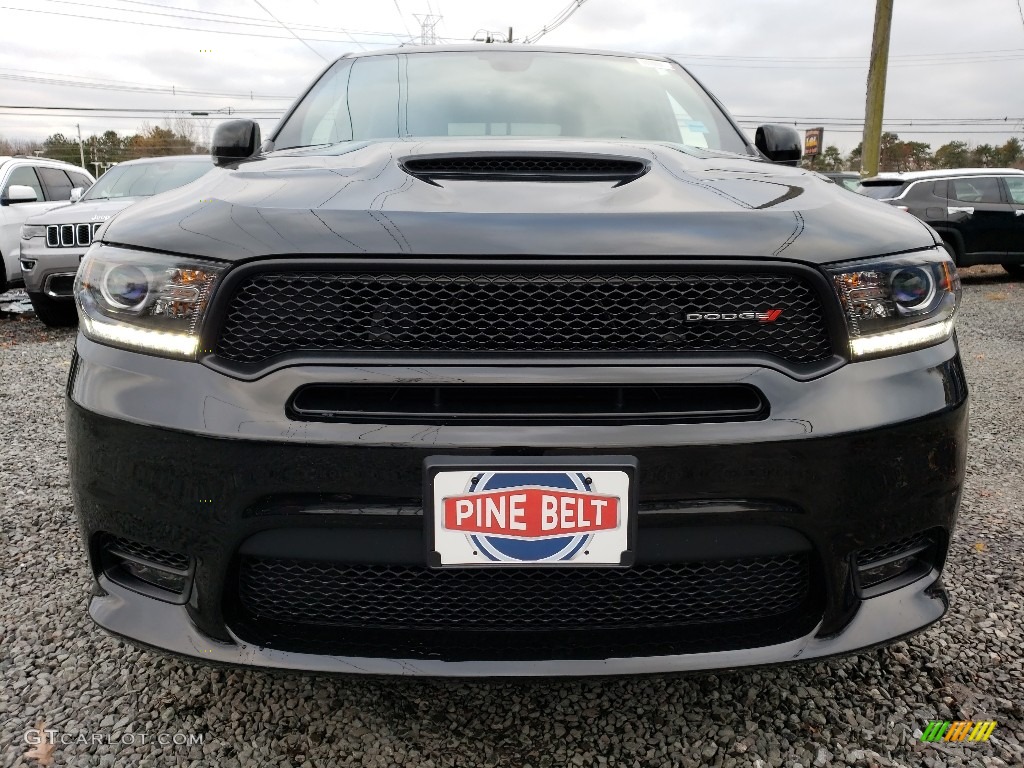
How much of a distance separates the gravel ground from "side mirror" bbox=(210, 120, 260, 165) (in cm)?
140

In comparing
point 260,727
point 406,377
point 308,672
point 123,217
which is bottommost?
point 260,727

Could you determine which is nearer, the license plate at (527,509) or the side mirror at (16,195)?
the license plate at (527,509)

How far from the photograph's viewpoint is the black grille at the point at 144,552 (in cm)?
140

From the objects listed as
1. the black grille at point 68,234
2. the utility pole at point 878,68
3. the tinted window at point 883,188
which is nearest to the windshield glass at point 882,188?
the tinted window at point 883,188

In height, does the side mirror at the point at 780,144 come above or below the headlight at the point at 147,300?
above

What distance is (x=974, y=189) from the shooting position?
35.4ft

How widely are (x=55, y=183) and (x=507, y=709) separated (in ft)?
34.0

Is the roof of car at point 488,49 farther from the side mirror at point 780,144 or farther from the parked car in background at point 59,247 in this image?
the parked car in background at point 59,247

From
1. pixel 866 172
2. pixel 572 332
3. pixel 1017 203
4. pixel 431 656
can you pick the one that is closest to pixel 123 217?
pixel 572 332

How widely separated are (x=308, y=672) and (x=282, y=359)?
56 centimetres

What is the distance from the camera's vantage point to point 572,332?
4.37 feet

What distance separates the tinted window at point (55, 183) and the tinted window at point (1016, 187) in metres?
12.9

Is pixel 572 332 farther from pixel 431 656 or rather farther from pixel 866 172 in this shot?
pixel 866 172

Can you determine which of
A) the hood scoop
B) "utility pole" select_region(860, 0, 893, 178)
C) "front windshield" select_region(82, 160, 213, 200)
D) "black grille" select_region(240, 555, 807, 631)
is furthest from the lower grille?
"utility pole" select_region(860, 0, 893, 178)
